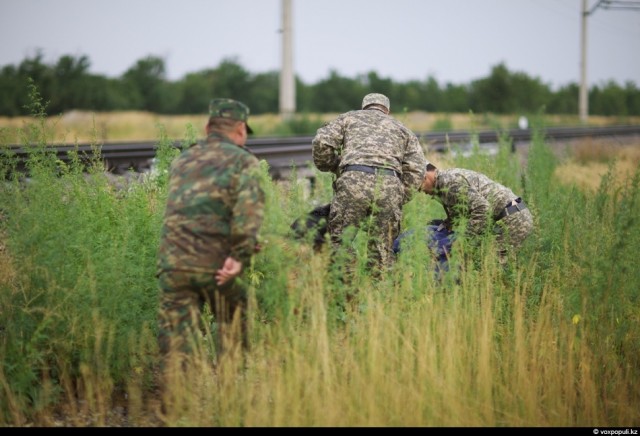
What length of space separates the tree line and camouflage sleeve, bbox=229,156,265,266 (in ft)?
155

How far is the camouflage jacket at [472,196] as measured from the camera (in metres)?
7.21

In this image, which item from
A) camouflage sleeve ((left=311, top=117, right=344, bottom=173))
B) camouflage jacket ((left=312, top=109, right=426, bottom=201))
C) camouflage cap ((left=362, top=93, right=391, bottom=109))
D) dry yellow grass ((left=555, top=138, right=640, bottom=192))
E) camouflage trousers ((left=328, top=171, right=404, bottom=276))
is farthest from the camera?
dry yellow grass ((left=555, top=138, right=640, bottom=192))

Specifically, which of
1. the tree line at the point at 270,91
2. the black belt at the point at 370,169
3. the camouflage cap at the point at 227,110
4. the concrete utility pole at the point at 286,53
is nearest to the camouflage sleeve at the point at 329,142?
the black belt at the point at 370,169

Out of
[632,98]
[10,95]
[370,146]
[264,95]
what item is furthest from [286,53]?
[632,98]

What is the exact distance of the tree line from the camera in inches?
2044

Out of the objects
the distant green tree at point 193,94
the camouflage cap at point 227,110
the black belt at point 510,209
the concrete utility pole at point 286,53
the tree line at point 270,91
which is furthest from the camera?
the distant green tree at point 193,94

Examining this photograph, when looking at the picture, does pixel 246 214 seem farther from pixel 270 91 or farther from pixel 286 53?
pixel 270 91

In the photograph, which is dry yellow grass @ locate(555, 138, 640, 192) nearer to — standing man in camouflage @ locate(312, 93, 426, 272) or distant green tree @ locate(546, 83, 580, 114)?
standing man in camouflage @ locate(312, 93, 426, 272)

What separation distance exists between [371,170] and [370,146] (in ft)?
0.78

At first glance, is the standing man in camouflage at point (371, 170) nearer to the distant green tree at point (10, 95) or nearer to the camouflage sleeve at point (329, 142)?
the camouflage sleeve at point (329, 142)

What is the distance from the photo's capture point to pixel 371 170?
6.88 meters

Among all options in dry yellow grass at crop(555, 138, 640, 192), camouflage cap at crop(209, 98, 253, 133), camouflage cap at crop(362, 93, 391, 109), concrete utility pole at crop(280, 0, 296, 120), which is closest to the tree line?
concrete utility pole at crop(280, 0, 296, 120)

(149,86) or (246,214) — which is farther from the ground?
(149,86)

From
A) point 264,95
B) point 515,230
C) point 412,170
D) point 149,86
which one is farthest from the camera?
point 264,95
